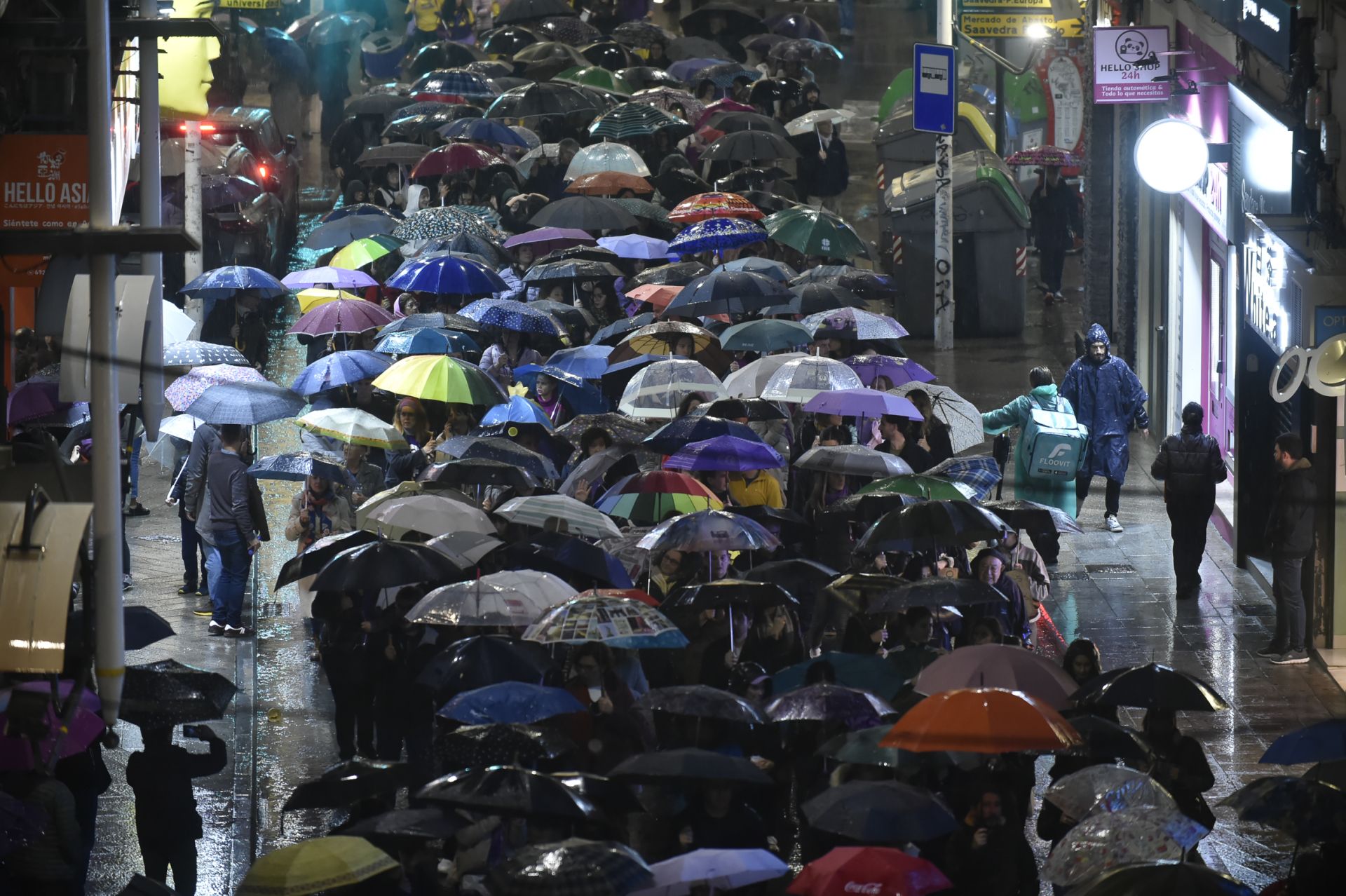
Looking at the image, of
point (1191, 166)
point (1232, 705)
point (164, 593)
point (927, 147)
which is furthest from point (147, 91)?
point (927, 147)

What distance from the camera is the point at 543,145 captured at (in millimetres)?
28781

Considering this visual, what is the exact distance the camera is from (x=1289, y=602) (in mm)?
14992

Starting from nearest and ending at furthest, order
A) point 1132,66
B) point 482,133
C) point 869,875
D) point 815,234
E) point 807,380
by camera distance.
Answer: point 869,875 → point 807,380 → point 1132,66 → point 815,234 → point 482,133

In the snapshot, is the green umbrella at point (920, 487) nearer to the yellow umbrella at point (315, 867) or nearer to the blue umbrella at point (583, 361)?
the blue umbrella at point (583, 361)

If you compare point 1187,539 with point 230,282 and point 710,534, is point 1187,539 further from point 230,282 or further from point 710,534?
point 230,282

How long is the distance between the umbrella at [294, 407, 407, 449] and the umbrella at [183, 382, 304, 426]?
0.69 ft

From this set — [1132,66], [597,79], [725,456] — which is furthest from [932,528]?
[597,79]

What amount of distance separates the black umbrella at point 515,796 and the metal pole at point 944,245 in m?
16.5

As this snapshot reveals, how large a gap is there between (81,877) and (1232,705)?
24.2ft

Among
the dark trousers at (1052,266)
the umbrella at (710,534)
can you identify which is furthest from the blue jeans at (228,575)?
the dark trousers at (1052,266)

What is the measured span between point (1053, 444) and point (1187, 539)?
1.18m

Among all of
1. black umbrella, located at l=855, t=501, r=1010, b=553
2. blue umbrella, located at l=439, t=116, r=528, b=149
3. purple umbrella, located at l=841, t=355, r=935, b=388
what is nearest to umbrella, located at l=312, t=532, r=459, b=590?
black umbrella, located at l=855, t=501, r=1010, b=553

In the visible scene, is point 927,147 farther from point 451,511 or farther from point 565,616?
point 565,616

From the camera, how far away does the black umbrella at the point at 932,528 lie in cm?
1239
